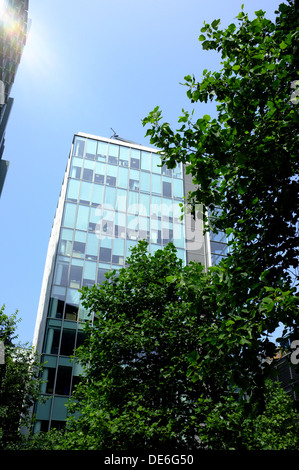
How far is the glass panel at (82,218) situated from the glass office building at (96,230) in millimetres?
98

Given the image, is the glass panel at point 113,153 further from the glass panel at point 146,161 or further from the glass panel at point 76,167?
the glass panel at point 76,167

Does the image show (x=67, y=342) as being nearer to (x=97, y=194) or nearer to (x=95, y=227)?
(x=95, y=227)

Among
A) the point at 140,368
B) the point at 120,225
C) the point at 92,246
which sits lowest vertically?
the point at 140,368

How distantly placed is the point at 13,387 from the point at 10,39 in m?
57.6

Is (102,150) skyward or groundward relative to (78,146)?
skyward

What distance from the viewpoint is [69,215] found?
3647cm

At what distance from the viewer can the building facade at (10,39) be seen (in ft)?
180

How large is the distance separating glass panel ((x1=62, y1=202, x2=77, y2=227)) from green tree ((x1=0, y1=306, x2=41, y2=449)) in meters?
16.9

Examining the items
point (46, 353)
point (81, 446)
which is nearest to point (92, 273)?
point (46, 353)

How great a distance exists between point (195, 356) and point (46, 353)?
85.1 ft

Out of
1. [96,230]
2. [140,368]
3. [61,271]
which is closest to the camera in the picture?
[140,368]

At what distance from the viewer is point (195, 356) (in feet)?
20.0

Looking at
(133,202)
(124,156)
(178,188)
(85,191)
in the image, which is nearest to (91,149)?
(124,156)
